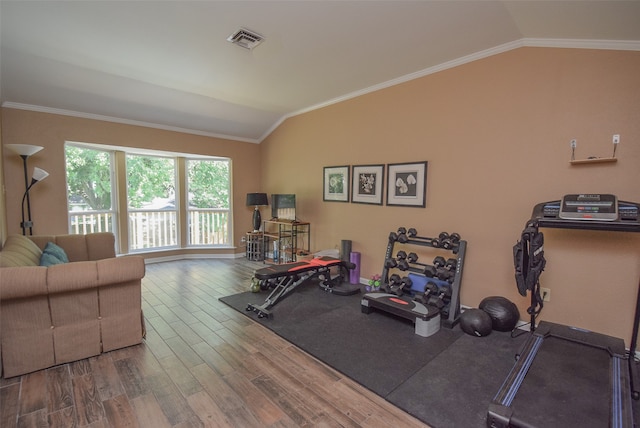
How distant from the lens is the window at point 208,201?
6051 millimetres

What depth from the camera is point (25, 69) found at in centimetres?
334

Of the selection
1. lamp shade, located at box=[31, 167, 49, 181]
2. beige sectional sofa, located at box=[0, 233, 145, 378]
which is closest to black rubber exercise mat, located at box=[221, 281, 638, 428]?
beige sectional sofa, located at box=[0, 233, 145, 378]

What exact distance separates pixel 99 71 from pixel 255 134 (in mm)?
2903

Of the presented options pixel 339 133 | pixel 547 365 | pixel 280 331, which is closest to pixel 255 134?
pixel 339 133

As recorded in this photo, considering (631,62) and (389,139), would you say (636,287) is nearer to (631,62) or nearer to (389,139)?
(631,62)

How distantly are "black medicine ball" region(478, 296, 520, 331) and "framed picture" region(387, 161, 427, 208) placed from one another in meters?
1.34

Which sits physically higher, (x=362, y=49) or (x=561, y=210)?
(x=362, y=49)

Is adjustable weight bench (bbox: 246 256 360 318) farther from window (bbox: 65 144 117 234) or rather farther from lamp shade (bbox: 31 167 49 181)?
window (bbox: 65 144 117 234)

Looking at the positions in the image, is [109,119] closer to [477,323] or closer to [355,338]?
[355,338]

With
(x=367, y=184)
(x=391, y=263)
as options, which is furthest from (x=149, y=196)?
(x=391, y=263)

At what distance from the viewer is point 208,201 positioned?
6.21 m

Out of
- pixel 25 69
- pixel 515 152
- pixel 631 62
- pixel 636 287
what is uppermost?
pixel 25 69

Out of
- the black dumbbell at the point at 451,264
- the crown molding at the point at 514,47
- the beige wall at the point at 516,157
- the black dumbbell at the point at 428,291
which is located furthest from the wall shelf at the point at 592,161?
the black dumbbell at the point at 428,291

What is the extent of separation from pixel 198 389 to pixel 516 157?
11.5 feet
